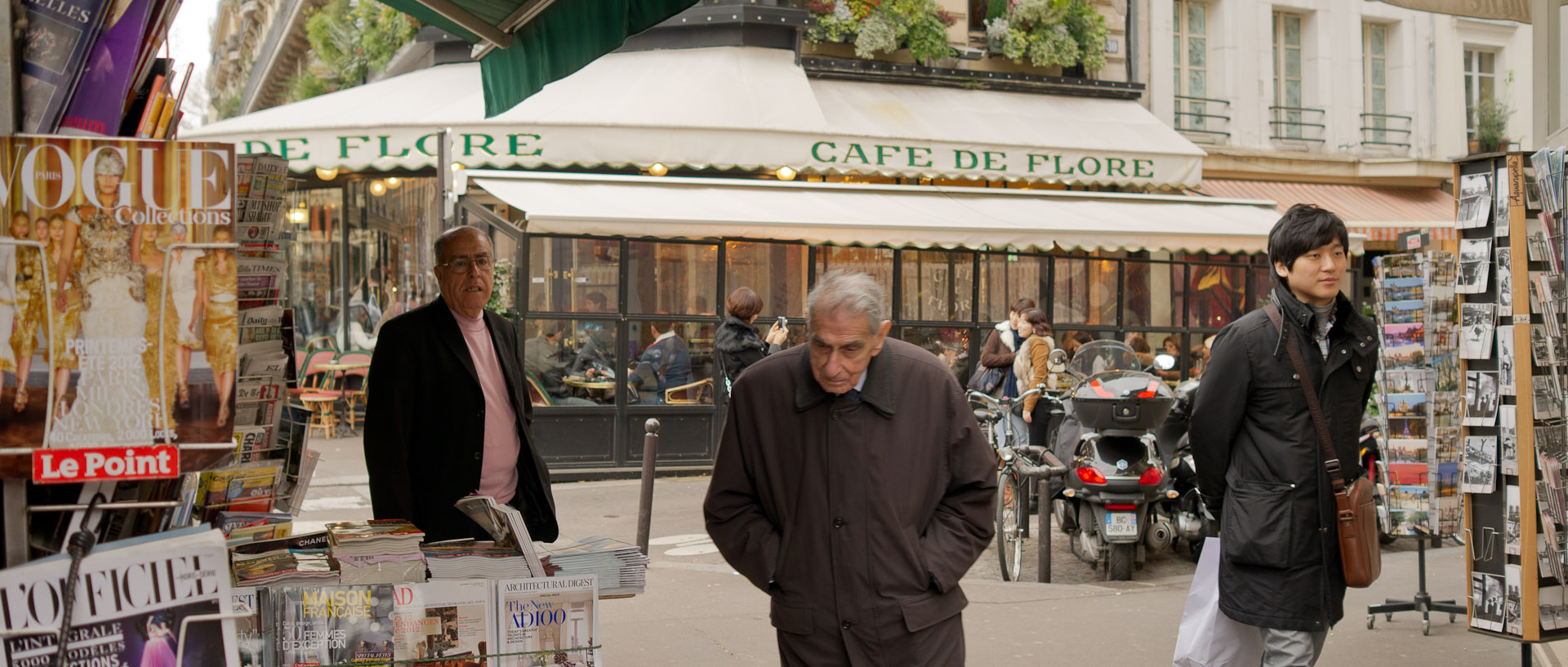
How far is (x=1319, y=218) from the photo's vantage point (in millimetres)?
4195

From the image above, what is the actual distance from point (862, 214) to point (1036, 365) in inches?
113

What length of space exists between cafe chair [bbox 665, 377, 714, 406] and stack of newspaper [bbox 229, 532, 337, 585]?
9.98 meters

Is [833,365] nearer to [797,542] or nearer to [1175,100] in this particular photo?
[797,542]

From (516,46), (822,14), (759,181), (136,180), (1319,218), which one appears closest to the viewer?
(136,180)

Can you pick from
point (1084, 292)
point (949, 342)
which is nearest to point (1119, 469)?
point (949, 342)

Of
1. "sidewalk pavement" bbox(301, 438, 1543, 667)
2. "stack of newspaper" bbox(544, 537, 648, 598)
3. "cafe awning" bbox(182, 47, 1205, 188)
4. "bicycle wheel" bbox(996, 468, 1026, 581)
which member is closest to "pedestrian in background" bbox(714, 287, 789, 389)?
"sidewalk pavement" bbox(301, 438, 1543, 667)

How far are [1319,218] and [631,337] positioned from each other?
947 centimetres

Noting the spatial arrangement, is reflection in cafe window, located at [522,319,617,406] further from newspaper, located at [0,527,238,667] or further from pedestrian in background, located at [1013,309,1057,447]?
newspaper, located at [0,527,238,667]

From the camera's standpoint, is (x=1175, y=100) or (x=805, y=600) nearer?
(x=805, y=600)

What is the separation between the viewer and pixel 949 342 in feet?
49.0

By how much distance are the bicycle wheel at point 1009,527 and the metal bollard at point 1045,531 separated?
0.63 ft

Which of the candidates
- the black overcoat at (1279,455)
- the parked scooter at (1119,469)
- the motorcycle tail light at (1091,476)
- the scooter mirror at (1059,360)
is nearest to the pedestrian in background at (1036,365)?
the scooter mirror at (1059,360)

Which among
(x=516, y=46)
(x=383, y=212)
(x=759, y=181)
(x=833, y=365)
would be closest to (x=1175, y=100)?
(x=759, y=181)

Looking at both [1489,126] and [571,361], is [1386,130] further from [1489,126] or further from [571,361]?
[571,361]
